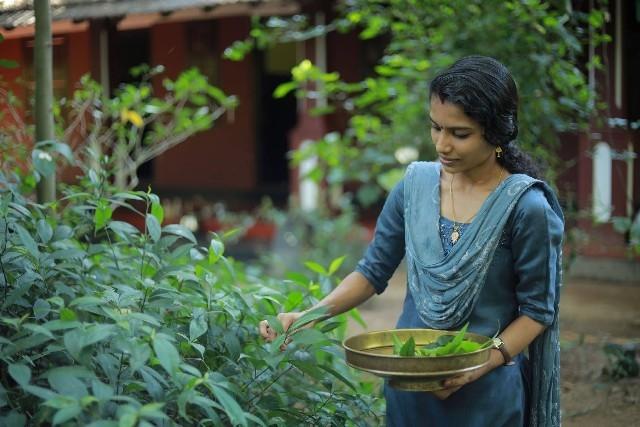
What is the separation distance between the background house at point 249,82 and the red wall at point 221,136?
0.05 ft

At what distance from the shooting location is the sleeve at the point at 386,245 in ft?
9.16

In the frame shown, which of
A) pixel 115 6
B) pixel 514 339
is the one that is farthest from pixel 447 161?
pixel 115 6

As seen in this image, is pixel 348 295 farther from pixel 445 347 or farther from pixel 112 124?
pixel 112 124

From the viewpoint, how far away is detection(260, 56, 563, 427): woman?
2.48 meters

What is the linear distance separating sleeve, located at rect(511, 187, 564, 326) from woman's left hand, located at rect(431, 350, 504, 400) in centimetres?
14

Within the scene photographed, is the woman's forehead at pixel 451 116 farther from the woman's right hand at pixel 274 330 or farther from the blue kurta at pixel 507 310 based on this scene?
the woman's right hand at pixel 274 330

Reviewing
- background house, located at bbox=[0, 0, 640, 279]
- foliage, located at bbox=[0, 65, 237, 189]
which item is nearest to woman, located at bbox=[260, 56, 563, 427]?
foliage, located at bbox=[0, 65, 237, 189]

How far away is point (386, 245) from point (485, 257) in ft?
1.27

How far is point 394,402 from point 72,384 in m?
0.96

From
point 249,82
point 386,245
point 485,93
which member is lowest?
point 249,82

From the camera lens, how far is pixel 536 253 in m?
2.47

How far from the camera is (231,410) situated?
219 centimetres

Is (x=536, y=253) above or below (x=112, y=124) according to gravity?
above

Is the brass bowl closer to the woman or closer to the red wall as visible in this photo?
the woman
